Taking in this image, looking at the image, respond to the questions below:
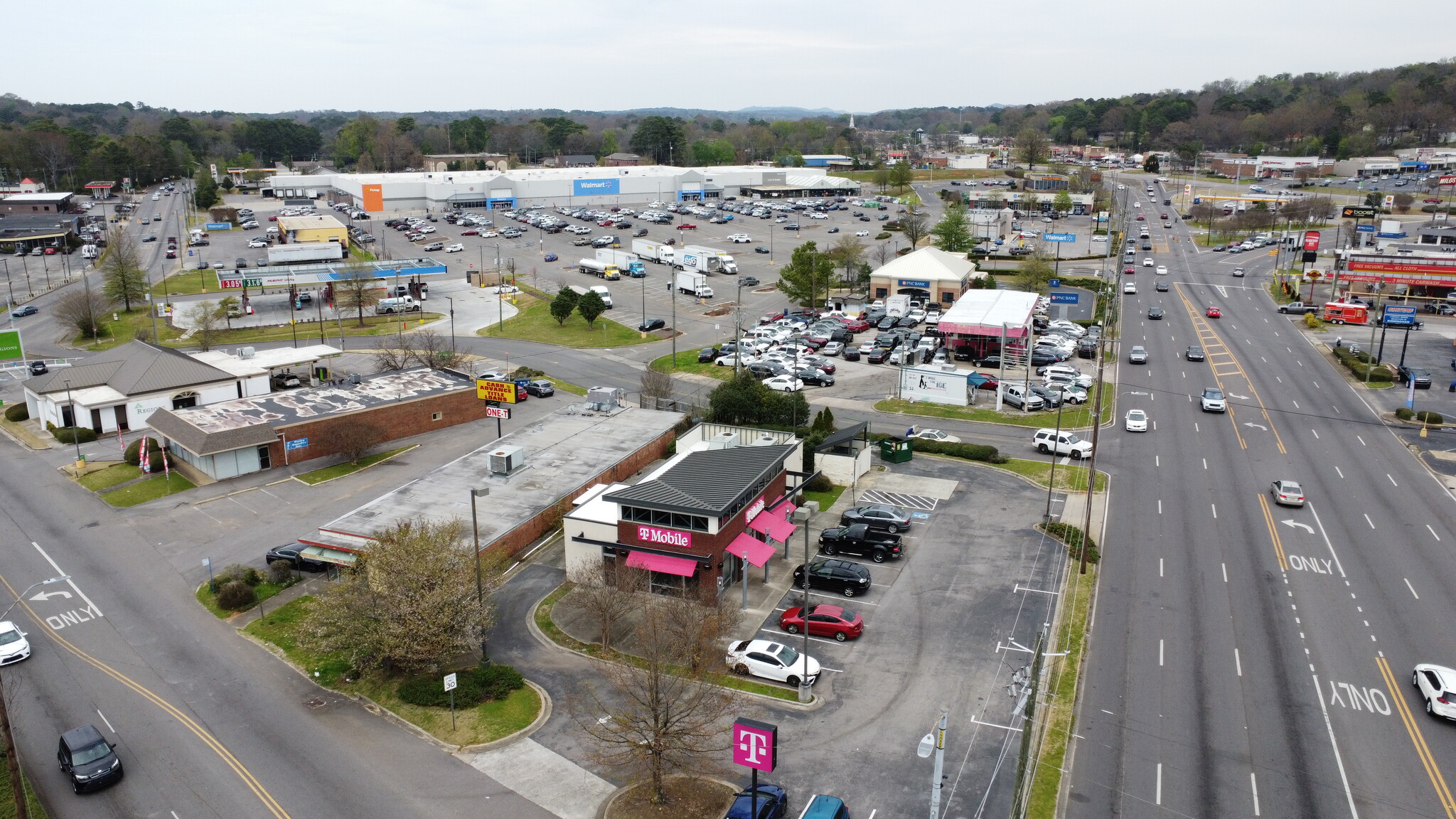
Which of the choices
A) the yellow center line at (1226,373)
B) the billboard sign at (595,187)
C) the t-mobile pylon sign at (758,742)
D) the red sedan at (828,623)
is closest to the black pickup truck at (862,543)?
the red sedan at (828,623)

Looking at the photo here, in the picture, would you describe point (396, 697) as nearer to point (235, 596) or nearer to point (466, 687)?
point (466, 687)

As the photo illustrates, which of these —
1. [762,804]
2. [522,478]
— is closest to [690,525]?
[522,478]

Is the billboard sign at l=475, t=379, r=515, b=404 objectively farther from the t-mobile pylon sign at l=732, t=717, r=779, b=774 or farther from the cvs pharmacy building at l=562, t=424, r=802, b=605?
the t-mobile pylon sign at l=732, t=717, r=779, b=774

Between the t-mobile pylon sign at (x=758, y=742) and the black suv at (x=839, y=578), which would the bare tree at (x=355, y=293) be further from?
the t-mobile pylon sign at (x=758, y=742)

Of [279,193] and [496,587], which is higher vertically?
[279,193]

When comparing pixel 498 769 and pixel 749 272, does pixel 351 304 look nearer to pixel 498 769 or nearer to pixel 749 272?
pixel 749 272

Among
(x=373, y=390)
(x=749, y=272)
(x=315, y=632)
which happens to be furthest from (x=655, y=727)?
(x=749, y=272)

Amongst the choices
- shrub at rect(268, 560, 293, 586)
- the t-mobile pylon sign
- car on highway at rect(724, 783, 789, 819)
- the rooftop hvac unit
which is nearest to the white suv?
the rooftop hvac unit
